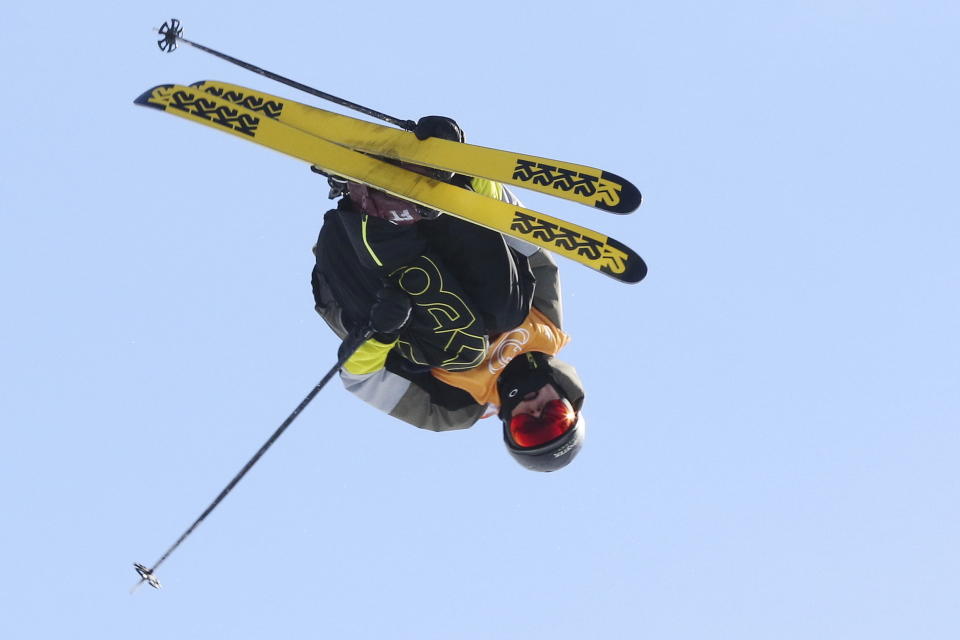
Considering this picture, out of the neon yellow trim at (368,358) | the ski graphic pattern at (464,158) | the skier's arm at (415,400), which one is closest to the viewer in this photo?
the ski graphic pattern at (464,158)

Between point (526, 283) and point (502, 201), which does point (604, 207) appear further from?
point (526, 283)

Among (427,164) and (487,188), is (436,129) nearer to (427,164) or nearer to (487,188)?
(427,164)

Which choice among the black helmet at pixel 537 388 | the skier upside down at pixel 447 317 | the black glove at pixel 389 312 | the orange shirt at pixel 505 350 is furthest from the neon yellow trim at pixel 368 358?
the black helmet at pixel 537 388

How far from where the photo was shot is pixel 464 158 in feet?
24.2

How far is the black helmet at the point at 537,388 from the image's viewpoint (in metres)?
8.59

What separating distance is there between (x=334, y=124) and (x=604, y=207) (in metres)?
1.61

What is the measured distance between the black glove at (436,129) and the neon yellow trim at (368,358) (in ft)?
4.59

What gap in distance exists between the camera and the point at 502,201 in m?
7.74

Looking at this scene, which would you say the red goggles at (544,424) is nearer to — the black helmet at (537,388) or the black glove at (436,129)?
the black helmet at (537,388)

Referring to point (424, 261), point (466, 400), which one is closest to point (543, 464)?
point (466, 400)

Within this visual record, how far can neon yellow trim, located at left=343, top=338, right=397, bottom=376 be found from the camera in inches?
322

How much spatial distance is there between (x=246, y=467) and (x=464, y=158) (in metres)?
2.52

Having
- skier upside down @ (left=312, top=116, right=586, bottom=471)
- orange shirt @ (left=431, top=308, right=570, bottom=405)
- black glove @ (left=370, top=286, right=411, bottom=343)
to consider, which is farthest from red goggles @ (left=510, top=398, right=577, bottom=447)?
black glove @ (left=370, top=286, right=411, bottom=343)

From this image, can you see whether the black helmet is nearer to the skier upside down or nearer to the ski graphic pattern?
the skier upside down
